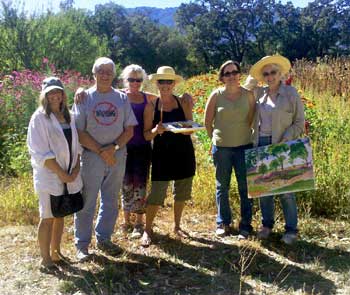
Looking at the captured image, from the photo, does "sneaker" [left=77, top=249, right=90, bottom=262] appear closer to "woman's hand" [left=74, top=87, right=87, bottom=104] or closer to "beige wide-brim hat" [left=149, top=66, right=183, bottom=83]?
"woman's hand" [left=74, top=87, right=87, bottom=104]

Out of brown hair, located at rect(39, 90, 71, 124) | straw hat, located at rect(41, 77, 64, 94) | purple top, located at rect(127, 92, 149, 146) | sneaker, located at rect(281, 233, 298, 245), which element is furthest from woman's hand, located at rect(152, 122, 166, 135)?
sneaker, located at rect(281, 233, 298, 245)

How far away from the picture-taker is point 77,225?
13.2 ft

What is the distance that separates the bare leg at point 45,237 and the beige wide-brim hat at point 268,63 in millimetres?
2203

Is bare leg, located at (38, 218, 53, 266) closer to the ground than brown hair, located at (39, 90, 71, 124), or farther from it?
closer to the ground

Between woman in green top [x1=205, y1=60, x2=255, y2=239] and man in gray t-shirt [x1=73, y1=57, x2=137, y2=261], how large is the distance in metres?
0.81

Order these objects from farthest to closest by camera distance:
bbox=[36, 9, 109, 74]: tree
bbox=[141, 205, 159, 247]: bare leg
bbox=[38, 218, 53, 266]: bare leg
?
bbox=[36, 9, 109, 74]: tree < bbox=[141, 205, 159, 247]: bare leg < bbox=[38, 218, 53, 266]: bare leg

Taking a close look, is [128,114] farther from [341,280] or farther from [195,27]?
[195,27]

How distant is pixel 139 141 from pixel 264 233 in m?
1.48

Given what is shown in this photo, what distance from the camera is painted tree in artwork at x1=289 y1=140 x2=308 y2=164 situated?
13.3 ft

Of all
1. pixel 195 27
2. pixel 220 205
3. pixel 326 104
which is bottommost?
pixel 220 205

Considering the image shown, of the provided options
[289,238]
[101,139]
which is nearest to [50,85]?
[101,139]

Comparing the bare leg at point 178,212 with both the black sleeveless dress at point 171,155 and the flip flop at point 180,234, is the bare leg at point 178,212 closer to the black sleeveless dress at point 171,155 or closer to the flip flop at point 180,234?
the flip flop at point 180,234

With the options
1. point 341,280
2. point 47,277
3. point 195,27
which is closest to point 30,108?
point 47,277

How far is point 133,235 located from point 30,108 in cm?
407
